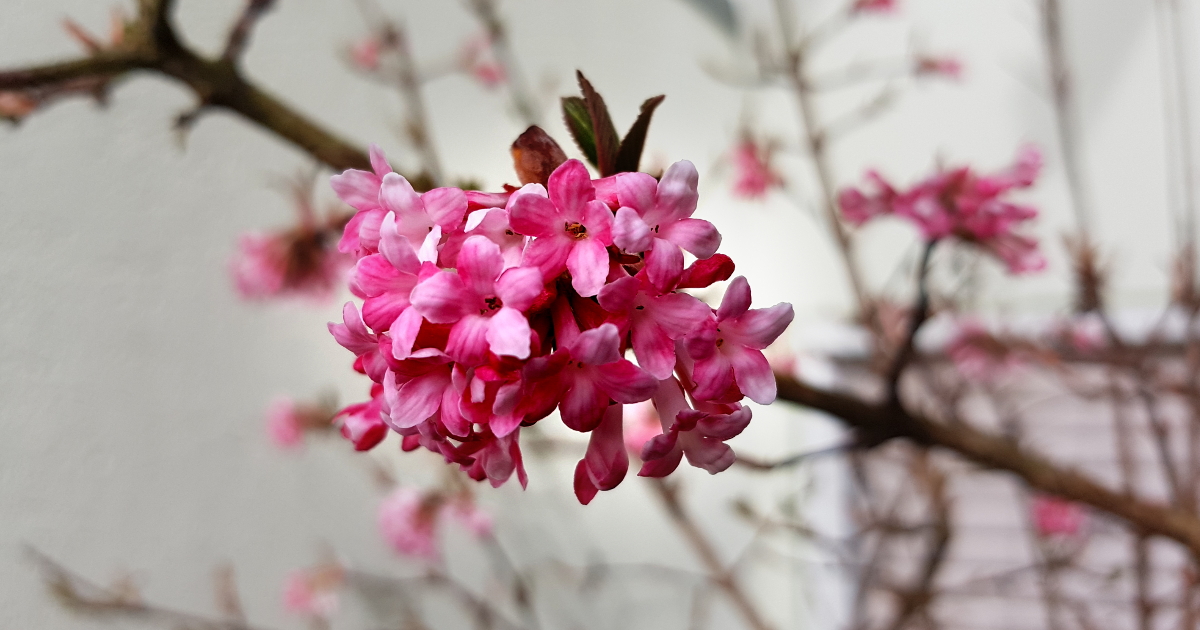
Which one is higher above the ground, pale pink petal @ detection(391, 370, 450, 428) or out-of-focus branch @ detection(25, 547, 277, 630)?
pale pink petal @ detection(391, 370, 450, 428)

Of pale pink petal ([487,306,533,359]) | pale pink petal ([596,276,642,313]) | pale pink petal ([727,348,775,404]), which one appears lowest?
pale pink petal ([727,348,775,404])

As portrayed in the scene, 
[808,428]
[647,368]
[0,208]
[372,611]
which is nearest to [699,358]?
[647,368]

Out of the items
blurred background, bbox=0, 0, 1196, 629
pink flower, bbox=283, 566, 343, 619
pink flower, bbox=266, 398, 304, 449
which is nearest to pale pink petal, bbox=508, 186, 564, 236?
blurred background, bbox=0, 0, 1196, 629

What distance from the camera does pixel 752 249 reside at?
1.76m

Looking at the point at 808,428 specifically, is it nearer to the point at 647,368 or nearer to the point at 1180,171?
the point at 1180,171

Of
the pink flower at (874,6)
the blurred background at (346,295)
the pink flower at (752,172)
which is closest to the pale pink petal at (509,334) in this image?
the blurred background at (346,295)

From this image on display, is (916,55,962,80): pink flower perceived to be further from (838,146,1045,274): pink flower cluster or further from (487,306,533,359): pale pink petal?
(487,306,533,359): pale pink petal

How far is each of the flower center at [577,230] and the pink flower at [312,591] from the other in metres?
0.77

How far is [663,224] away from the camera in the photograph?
21cm

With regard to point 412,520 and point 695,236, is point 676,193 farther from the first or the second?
point 412,520

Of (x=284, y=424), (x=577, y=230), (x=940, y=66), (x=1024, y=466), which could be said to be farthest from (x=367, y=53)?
(x=940, y=66)

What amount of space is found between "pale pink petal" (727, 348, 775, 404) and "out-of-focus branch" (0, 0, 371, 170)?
26cm

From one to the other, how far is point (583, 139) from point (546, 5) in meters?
1.00

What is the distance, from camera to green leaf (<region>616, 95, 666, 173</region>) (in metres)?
0.23
